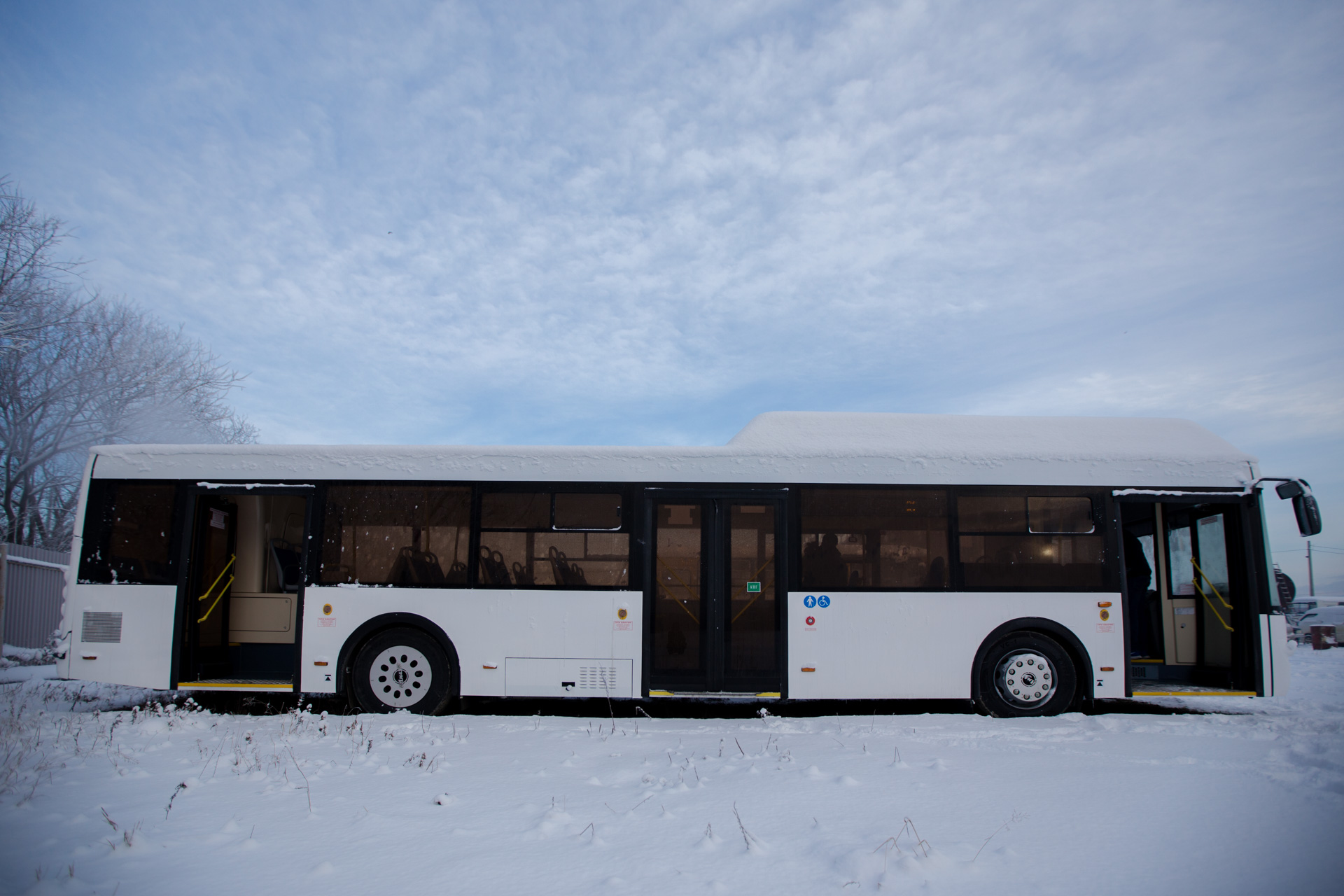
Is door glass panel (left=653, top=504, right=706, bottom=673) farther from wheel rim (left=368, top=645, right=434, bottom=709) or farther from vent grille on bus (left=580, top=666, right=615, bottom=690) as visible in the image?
wheel rim (left=368, top=645, right=434, bottom=709)

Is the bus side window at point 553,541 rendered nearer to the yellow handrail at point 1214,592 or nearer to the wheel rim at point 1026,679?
the wheel rim at point 1026,679

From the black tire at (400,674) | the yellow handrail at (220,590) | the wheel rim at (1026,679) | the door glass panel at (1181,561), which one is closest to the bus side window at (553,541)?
the black tire at (400,674)

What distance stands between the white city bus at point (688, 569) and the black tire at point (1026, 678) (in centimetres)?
3

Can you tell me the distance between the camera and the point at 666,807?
4.57 m

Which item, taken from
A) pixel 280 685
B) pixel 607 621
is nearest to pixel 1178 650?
pixel 607 621

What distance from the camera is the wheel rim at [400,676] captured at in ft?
26.2

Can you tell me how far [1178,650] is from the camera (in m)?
8.90

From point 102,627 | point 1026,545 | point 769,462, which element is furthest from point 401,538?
point 1026,545

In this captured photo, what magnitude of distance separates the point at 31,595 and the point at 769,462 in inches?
756

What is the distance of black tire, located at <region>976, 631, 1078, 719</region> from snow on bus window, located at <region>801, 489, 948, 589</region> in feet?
3.18

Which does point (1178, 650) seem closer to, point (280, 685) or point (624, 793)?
point (624, 793)

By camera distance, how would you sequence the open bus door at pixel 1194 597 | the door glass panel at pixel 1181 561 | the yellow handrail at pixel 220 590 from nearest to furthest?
the open bus door at pixel 1194 597
the yellow handrail at pixel 220 590
the door glass panel at pixel 1181 561

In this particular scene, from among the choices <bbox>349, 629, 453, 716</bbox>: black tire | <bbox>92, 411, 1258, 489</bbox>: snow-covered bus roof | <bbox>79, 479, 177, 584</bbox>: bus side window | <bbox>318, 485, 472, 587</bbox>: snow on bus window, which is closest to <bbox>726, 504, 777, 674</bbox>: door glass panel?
<bbox>92, 411, 1258, 489</bbox>: snow-covered bus roof

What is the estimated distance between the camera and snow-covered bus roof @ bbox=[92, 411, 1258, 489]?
8.15m
